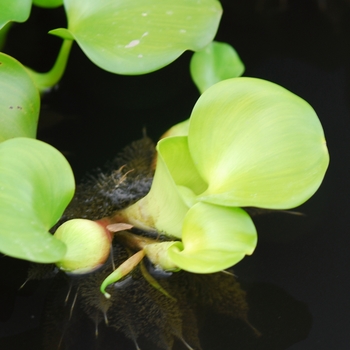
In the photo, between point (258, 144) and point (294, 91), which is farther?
point (294, 91)

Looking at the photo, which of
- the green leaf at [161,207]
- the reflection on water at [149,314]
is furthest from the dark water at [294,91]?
the green leaf at [161,207]

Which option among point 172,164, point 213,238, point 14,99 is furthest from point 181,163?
point 14,99

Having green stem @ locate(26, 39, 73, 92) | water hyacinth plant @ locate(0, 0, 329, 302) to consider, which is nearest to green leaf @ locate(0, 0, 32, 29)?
water hyacinth plant @ locate(0, 0, 329, 302)

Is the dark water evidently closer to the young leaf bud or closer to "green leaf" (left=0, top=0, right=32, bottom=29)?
the young leaf bud

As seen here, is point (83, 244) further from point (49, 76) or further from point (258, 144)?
point (49, 76)

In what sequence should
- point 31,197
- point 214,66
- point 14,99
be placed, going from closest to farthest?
point 31,197
point 14,99
point 214,66

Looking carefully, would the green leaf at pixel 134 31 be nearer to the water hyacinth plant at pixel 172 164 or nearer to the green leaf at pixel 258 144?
the water hyacinth plant at pixel 172 164

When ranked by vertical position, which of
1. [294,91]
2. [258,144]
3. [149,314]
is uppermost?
[258,144]
